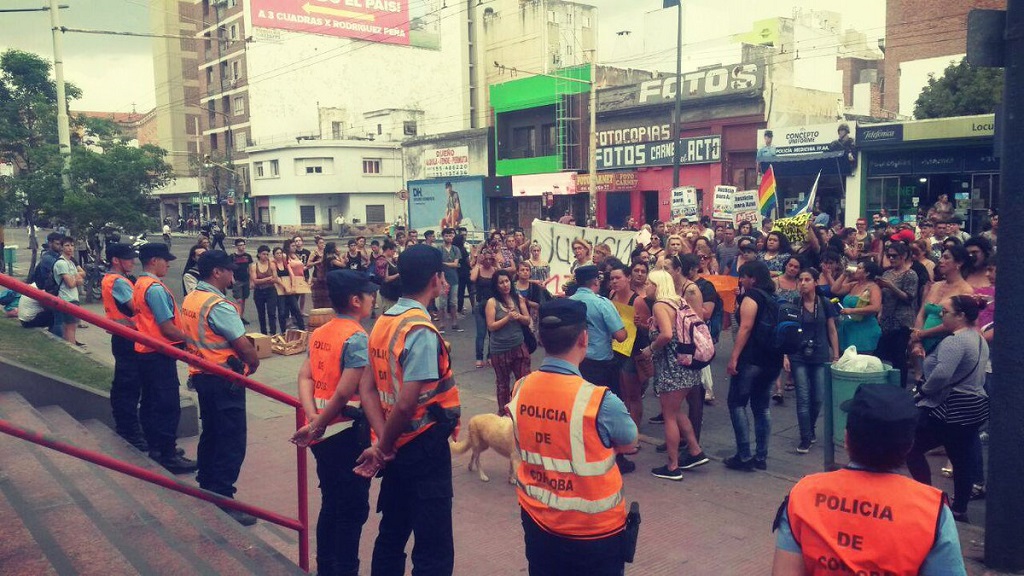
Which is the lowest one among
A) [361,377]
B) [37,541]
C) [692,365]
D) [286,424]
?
[286,424]

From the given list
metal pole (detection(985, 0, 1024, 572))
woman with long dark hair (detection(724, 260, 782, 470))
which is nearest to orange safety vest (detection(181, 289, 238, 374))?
woman with long dark hair (detection(724, 260, 782, 470))

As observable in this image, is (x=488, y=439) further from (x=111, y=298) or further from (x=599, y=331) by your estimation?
(x=111, y=298)

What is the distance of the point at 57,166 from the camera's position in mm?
18500

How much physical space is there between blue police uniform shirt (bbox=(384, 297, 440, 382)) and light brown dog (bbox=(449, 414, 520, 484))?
2.49 m

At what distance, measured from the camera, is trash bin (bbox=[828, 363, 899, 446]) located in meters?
5.82

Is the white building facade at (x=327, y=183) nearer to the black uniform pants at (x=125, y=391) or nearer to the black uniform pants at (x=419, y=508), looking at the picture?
the black uniform pants at (x=125, y=391)

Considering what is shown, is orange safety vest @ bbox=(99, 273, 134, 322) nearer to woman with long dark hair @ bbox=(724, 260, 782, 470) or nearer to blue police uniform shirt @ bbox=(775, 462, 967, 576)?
woman with long dark hair @ bbox=(724, 260, 782, 470)

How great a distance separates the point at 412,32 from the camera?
65.9 meters

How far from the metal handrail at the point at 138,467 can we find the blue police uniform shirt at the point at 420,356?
1255 millimetres

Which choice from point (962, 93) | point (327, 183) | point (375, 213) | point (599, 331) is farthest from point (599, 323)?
point (375, 213)

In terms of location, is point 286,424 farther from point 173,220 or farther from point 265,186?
point 173,220

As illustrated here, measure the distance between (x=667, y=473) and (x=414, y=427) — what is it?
342cm

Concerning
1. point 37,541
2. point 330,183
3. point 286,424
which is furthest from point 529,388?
point 330,183

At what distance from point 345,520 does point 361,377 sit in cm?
84
